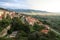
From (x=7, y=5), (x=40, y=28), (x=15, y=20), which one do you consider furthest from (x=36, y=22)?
(x=7, y=5)

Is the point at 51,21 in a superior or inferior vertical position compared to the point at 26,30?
superior

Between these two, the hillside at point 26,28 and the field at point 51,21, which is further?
the field at point 51,21

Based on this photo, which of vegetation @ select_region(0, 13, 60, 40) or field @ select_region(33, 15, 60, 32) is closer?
vegetation @ select_region(0, 13, 60, 40)

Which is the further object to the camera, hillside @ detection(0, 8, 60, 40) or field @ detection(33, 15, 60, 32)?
field @ detection(33, 15, 60, 32)

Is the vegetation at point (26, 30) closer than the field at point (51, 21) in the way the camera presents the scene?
Yes

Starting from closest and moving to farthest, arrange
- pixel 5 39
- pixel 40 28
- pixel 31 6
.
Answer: pixel 5 39 → pixel 40 28 → pixel 31 6

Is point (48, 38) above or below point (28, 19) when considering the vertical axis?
below

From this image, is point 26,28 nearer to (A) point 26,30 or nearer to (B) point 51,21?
(A) point 26,30

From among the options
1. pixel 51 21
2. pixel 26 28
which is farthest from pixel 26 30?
pixel 51 21

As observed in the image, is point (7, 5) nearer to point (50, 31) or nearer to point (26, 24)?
point (26, 24)

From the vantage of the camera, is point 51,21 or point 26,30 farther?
point 51,21

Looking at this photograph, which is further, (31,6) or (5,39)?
(31,6)
